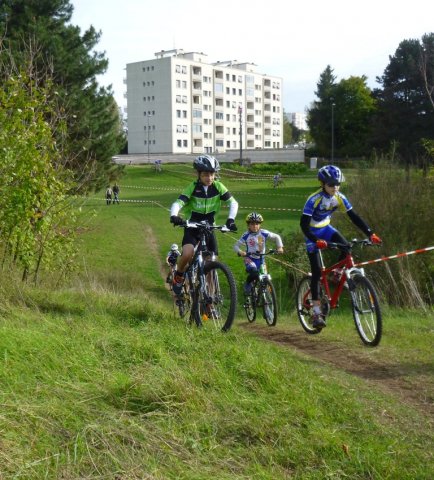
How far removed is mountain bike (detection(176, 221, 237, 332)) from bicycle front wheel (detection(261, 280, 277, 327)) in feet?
5.35

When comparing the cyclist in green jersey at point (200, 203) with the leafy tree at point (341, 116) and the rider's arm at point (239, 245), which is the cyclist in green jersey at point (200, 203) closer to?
the rider's arm at point (239, 245)

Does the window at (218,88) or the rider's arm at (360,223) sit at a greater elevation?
the window at (218,88)

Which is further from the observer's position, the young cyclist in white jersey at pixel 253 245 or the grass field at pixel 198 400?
the young cyclist in white jersey at pixel 253 245

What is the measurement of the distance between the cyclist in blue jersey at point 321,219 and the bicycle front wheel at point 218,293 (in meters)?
1.07

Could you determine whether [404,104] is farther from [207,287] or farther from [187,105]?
[207,287]

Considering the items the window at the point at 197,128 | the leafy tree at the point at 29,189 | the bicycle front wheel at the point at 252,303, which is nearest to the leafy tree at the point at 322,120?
the window at the point at 197,128

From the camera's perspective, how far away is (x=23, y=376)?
4887 millimetres

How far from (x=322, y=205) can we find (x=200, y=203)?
149 cm

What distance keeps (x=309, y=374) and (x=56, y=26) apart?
29.5 metres

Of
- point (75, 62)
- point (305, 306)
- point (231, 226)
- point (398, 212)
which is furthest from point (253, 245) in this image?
point (75, 62)

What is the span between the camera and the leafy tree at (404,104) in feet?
204

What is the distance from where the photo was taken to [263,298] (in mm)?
9367

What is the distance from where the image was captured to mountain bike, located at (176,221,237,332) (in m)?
7.39

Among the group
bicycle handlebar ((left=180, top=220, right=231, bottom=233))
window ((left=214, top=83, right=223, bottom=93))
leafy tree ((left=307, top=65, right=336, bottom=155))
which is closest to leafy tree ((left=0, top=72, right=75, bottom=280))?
bicycle handlebar ((left=180, top=220, right=231, bottom=233))
